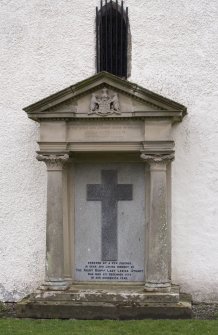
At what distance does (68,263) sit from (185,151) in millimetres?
2657

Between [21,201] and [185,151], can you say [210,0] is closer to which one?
[185,151]

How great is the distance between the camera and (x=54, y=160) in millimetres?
9602

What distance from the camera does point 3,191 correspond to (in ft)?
34.3

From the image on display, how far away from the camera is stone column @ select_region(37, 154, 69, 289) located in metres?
9.55

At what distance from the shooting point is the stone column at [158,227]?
936 cm

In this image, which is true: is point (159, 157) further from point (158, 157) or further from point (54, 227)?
point (54, 227)

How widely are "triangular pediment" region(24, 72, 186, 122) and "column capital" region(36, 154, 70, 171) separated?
60 cm

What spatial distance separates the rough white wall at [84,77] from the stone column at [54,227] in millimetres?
796

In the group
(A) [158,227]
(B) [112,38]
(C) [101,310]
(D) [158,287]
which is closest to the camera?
(C) [101,310]

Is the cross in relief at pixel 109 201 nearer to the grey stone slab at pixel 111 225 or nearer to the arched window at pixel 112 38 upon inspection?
the grey stone slab at pixel 111 225

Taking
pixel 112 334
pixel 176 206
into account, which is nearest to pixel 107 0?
pixel 176 206

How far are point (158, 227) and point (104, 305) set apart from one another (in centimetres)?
142

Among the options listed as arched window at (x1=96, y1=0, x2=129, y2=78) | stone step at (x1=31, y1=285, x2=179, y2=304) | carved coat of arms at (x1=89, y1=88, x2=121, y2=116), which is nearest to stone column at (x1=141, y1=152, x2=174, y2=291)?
stone step at (x1=31, y1=285, x2=179, y2=304)

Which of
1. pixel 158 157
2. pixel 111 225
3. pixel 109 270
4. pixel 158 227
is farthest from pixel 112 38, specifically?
pixel 109 270
